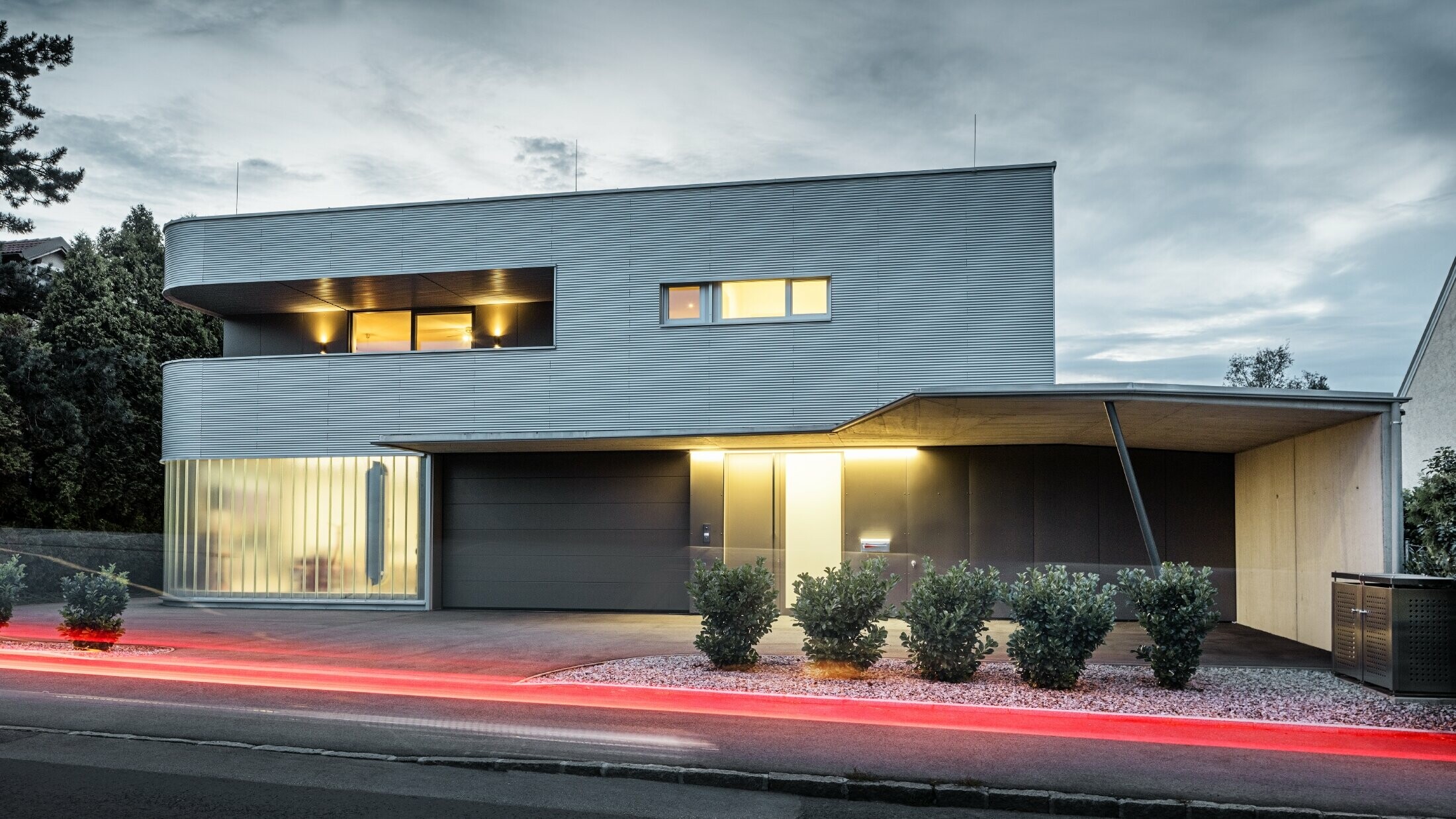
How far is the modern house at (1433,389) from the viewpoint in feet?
75.3

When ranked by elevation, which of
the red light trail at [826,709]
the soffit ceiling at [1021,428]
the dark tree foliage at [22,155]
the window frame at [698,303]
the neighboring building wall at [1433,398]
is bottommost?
the red light trail at [826,709]

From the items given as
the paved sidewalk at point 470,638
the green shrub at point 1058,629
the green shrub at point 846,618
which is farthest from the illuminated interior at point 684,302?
the green shrub at point 1058,629

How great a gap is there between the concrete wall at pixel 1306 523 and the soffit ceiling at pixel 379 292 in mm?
12411

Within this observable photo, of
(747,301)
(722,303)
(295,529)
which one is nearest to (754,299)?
(747,301)

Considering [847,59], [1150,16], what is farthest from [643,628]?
[1150,16]

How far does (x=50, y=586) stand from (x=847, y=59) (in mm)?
21256

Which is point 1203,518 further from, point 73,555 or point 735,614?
point 73,555

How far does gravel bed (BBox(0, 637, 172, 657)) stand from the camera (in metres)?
12.9

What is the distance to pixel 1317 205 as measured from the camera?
24203 millimetres

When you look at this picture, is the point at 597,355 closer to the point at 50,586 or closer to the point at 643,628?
the point at 643,628

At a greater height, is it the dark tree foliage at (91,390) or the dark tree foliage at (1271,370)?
the dark tree foliage at (1271,370)

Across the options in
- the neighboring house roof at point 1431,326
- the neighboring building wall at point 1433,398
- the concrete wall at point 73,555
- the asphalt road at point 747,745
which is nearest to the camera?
the asphalt road at point 747,745

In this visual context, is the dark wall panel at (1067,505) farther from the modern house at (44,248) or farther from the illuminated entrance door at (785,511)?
the modern house at (44,248)

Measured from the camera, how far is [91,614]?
13.2 m
